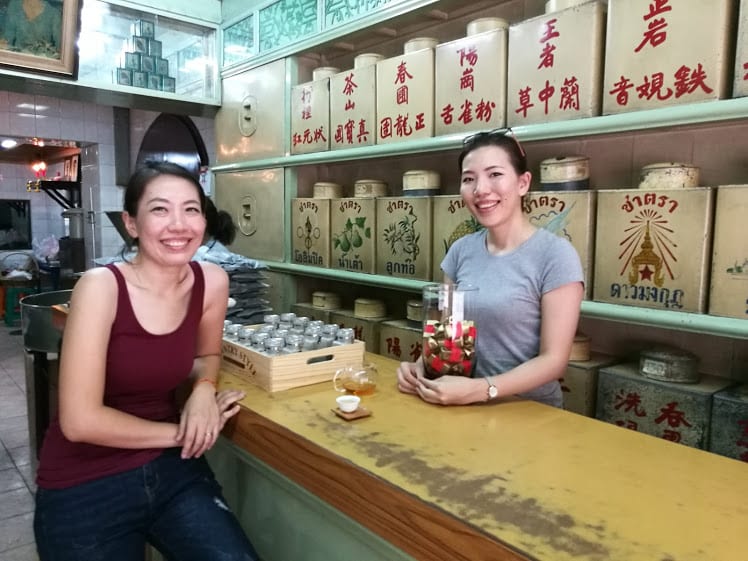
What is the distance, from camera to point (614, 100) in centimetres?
158

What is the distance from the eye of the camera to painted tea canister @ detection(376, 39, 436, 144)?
209cm

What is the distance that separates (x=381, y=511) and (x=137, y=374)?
2.19ft

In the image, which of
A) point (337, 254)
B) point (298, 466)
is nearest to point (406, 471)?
point (298, 466)

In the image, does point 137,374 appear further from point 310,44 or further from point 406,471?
point 310,44

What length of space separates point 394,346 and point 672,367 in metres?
1.04

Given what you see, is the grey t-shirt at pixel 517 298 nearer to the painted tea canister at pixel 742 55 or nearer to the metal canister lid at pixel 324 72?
the painted tea canister at pixel 742 55

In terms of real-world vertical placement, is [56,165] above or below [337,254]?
above

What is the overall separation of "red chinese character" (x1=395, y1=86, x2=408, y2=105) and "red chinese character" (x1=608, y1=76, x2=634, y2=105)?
81cm

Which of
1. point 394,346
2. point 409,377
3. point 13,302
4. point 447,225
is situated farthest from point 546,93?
point 13,302

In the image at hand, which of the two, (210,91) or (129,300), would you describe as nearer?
(129,300)

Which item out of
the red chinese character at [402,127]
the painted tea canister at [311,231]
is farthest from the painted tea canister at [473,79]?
the painted tea canister at [311,231]

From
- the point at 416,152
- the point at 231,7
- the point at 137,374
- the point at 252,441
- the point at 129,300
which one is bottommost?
the point at 252,441

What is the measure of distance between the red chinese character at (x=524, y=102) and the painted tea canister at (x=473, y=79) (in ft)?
0.21

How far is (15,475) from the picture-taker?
299cm
